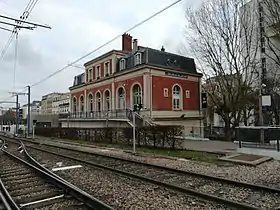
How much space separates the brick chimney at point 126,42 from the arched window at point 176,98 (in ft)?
37.2

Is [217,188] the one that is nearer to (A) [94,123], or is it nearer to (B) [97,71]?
(A) [94,123]

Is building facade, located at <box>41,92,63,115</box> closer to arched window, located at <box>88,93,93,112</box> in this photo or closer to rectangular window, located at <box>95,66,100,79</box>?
arched window, located at <box>88,93,93,112</box>

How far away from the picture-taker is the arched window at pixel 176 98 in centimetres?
3744

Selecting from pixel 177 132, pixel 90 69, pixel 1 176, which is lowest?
pixel 1 176

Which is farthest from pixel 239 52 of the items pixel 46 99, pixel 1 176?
pixel 46 99

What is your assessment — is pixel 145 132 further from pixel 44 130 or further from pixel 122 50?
pixel 44 130

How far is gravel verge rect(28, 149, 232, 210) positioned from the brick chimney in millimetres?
36129

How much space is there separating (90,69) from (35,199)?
4268 cm

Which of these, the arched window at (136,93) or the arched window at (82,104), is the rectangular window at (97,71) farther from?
the arched window at (136,93)

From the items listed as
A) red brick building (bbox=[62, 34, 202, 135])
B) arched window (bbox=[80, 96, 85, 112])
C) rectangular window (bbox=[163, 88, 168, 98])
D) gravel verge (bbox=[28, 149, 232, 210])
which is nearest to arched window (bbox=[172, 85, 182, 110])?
red brick building (bbox=[62, 34, 202, 135])

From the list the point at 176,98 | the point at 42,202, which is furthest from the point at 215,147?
the point at 176,98

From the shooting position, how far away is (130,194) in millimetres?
7828

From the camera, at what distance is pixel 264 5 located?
26.9 meters

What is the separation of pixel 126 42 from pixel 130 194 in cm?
3996
